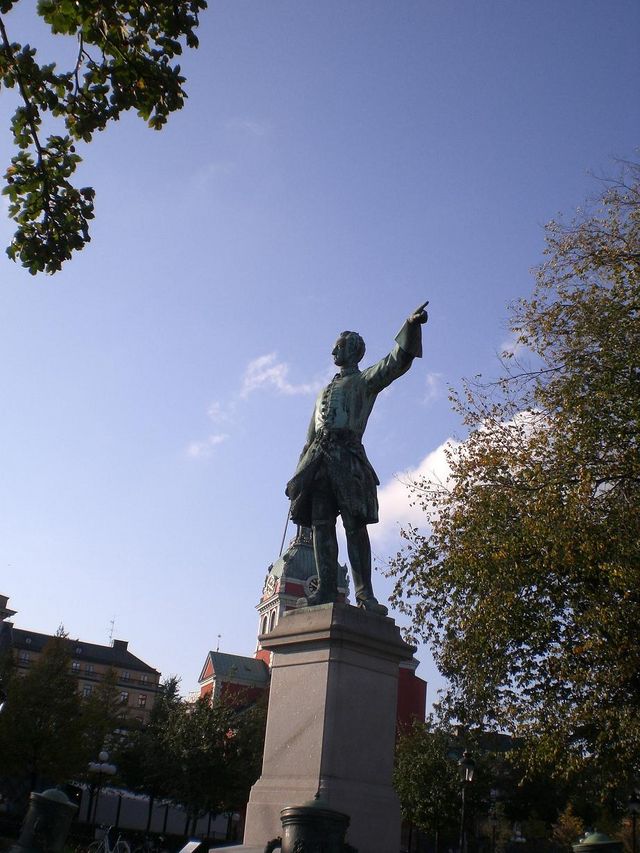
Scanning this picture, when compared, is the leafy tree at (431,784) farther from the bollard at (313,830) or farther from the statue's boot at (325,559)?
the bollard at (313,830)

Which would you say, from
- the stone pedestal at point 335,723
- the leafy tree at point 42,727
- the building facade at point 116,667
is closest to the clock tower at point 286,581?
the building facade at point 116,667

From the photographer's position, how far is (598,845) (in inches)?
355

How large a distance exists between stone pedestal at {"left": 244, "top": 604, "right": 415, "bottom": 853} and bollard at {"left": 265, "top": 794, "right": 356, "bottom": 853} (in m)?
0.93

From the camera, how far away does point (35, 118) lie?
21.0 ft

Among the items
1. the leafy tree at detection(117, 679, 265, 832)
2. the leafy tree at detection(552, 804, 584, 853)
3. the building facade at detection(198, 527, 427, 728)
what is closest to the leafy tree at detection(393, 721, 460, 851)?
the leafy tree at detection(117, 679, 265, 832)

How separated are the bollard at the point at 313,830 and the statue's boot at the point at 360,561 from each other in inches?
100

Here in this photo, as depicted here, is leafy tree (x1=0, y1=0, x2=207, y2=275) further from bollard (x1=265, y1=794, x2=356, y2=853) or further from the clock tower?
the clock tower

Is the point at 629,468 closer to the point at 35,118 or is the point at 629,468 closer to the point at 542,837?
the point at 35,118

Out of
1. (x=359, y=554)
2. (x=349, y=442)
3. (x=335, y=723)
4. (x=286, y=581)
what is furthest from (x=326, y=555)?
(x=286, y=581)

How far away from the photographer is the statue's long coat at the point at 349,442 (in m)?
8.41

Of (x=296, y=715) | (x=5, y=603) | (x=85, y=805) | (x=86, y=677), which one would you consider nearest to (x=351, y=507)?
(x=296, y=715)

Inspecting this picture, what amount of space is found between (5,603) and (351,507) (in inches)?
3284

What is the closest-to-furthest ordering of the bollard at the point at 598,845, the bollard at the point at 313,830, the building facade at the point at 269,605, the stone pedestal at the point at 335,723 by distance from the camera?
the bollard at the point at 313,830 → the stone pedestal at the point at 335,723 → the bollard at the point at 598,845 → the building facade at the point at 269,605

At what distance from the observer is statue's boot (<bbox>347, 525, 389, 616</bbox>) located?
27.2ft
